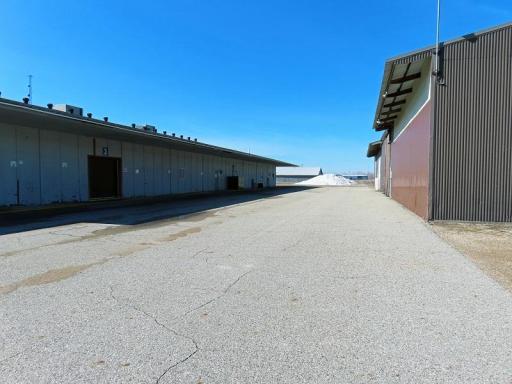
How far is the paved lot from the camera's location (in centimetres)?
298

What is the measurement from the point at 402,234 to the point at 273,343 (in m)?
7.48

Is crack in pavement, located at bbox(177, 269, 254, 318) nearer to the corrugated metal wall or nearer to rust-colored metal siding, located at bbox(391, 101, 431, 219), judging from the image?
rust-colored metal siding, located at bbox(391, 101, 431, 219)

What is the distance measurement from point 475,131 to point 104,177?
1876cm

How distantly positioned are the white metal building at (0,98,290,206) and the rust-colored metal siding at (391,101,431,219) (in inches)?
507

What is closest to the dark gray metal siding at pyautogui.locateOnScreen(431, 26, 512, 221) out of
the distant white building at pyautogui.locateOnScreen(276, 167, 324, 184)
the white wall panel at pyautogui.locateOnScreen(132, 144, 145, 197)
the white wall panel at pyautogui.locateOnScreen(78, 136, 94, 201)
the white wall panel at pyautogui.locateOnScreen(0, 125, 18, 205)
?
the white wall panel at pyautogui.locateOnScreen(0, 125, 18, 205)

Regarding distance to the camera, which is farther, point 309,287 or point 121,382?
point 309,287

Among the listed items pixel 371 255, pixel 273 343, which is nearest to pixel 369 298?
pixel 273 343

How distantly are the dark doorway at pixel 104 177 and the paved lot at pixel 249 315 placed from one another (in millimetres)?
14168

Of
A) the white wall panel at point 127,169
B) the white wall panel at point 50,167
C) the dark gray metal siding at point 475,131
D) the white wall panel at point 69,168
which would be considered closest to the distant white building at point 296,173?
the white wall panel at point 127,169

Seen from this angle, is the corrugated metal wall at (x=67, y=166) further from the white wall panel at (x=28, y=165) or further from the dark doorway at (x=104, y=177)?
the dark doorway at (x=104, y=177)

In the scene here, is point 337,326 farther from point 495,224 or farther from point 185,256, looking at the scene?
point 495,224

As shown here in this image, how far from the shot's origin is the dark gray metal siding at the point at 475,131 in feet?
36.8

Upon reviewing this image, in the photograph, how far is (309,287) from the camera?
17.0 ft

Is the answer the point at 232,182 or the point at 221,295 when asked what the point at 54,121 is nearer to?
the point at 221,295
